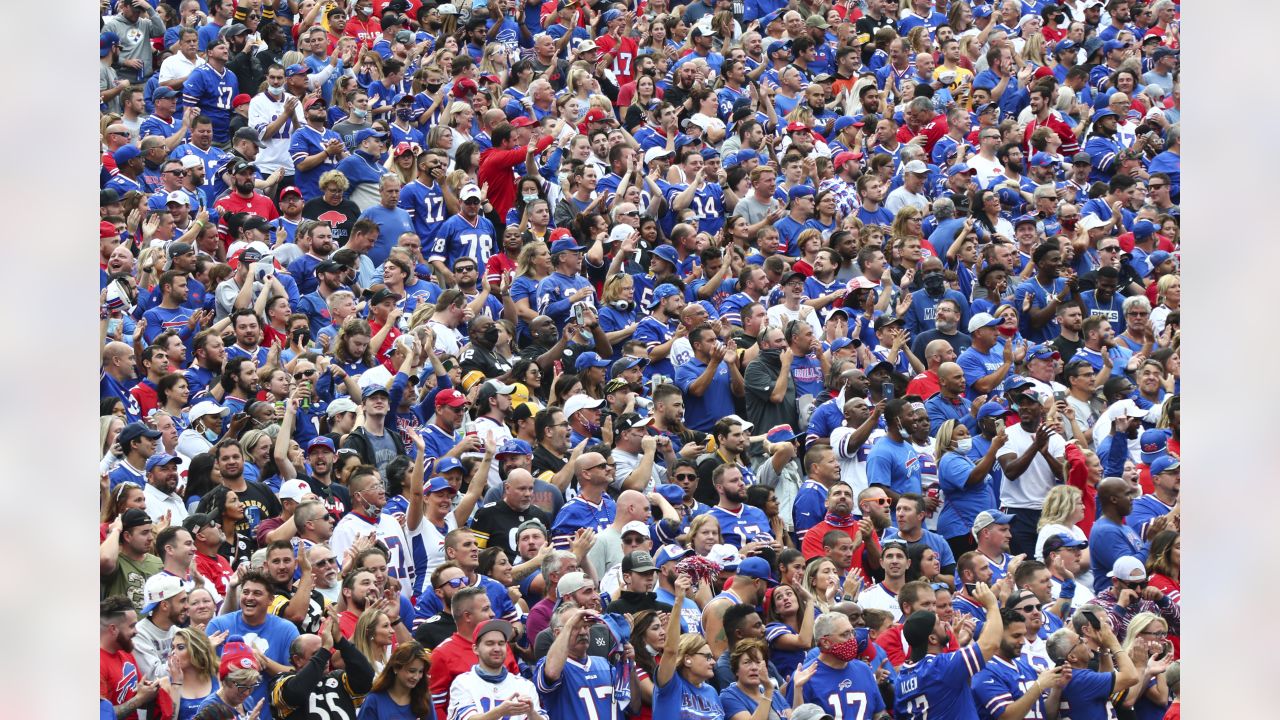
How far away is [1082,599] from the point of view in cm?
855

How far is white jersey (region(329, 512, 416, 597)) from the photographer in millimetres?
8195

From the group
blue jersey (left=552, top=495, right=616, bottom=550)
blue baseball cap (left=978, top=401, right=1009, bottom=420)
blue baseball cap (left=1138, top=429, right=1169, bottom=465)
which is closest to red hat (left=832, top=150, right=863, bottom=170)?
blue baseball cap (left=978, top=401, right=1009, bottom=420)

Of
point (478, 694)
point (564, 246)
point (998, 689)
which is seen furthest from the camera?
point (564, 246)

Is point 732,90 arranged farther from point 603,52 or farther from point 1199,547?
point 1199,547

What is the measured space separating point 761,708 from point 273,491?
274 cm

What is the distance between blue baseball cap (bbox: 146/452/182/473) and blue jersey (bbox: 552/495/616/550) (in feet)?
6.25

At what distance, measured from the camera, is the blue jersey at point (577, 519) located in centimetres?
872

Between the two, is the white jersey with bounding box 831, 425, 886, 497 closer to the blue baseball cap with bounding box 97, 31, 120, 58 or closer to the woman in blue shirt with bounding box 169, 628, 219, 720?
the woman in blue shirt with bounding box 169, 628, 219, 720

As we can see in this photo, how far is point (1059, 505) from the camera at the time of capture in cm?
923

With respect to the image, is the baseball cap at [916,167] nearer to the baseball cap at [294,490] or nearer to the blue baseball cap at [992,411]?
the blue baseball cap at [992,411]

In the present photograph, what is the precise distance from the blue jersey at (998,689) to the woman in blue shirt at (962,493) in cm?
235

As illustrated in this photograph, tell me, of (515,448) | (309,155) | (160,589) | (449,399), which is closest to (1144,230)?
(309,155)

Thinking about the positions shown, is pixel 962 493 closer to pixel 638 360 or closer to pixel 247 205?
pixel 638 360

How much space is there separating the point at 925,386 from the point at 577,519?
3047 millimetres
